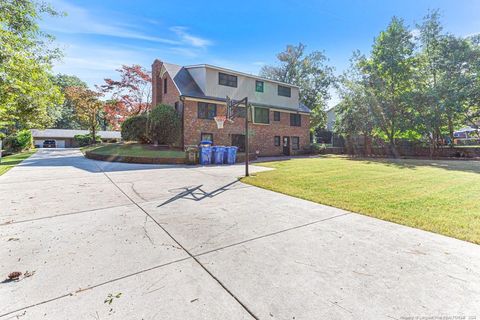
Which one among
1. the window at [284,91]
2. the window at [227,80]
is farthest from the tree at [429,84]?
the window at [227,80]

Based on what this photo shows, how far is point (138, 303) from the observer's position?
1.87 meters

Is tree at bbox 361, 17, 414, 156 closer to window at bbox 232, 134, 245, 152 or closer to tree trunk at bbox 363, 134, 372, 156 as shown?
tree trunk at bbox 363, 134, 372, 156

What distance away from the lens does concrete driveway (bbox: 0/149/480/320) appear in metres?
1.83

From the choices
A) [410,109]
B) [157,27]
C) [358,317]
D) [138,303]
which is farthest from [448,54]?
[138,303]

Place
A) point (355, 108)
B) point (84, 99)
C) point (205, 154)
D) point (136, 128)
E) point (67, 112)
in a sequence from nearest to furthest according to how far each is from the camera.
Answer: point (205, 154), point (136, 128), point (355, 108), point (84, 99), point (67, 112)

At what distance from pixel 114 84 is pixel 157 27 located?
51.1 ft

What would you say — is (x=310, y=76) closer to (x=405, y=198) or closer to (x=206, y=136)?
(x=206, y=136)

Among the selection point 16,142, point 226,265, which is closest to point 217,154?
point 226,265

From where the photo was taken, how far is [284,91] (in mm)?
23031

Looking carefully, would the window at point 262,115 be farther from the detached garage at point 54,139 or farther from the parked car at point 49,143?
the parked car at point 49,143

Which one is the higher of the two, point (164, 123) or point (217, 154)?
point (164, 123)

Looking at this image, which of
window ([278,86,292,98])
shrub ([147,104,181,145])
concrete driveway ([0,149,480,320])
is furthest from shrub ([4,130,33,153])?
window ([278,86,292,98])

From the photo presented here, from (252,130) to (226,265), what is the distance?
17971 millimetres

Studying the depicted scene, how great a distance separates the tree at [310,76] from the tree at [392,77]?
1037cm
